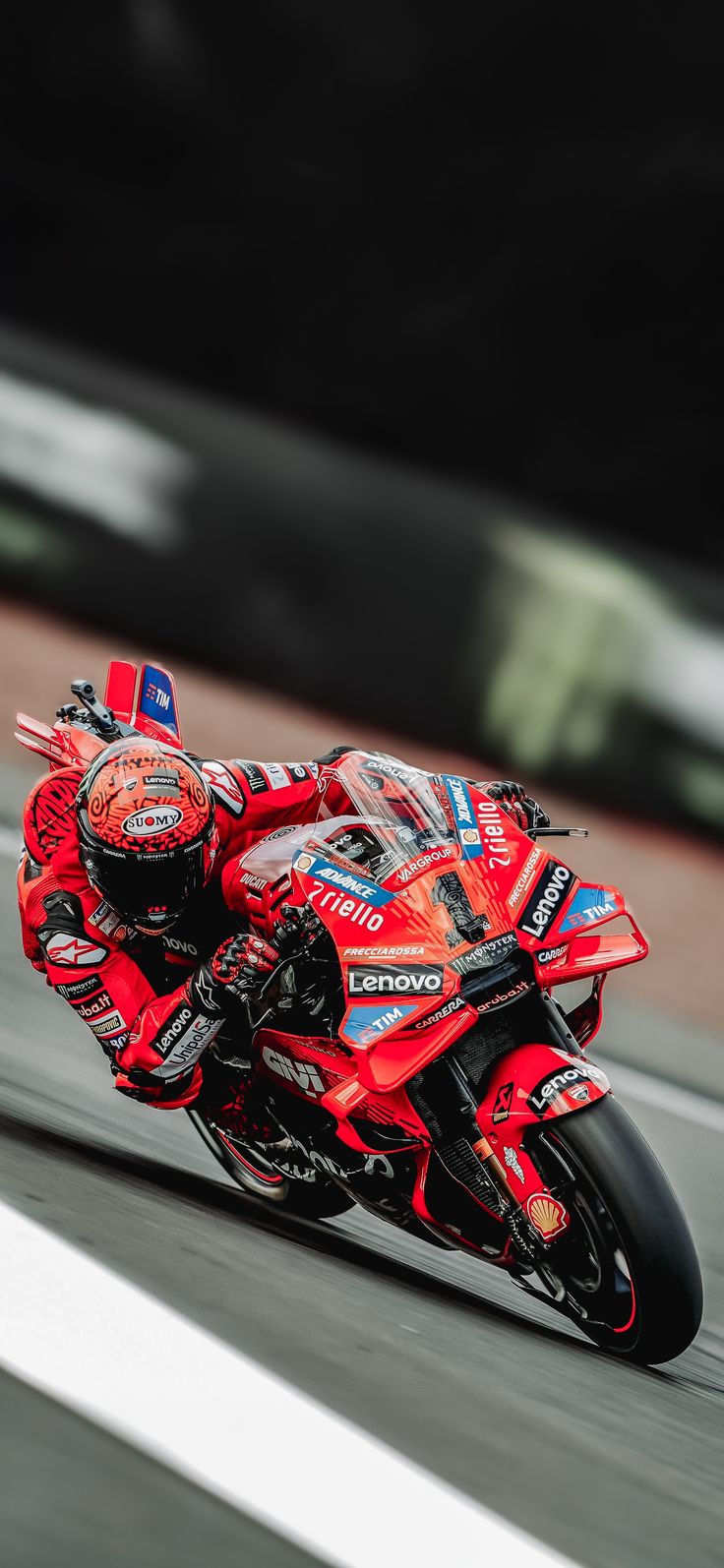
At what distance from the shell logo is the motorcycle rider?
80 centimetres

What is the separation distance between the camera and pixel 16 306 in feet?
36.6

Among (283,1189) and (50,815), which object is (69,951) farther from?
(283,1189)

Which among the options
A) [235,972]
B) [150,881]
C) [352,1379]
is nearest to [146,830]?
[150,881]

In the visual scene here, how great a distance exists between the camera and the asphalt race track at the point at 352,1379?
6.33ft

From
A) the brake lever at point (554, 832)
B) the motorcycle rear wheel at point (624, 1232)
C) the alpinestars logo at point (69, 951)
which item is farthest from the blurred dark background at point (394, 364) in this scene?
the motorcycle rear wheel at point (624, 1232)

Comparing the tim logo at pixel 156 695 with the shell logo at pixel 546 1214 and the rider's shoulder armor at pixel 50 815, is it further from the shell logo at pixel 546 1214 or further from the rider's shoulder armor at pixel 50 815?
the shell logo at pixel 546 1214

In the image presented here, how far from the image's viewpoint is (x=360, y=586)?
9.31 meters

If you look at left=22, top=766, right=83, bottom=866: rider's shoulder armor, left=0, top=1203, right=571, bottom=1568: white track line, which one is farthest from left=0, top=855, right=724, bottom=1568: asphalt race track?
left=22, top=766, right=83, bottom=866: rider's shoulder armor

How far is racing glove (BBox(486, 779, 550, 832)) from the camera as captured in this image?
12.8 feet

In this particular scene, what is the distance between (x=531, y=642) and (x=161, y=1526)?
24.4 feet

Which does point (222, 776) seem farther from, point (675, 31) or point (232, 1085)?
point (675, 31)

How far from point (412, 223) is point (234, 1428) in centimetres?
912

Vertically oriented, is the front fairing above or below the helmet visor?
above

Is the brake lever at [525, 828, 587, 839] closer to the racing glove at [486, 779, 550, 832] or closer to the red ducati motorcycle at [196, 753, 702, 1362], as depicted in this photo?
the racing glove at [486, 779, 550, 832]
